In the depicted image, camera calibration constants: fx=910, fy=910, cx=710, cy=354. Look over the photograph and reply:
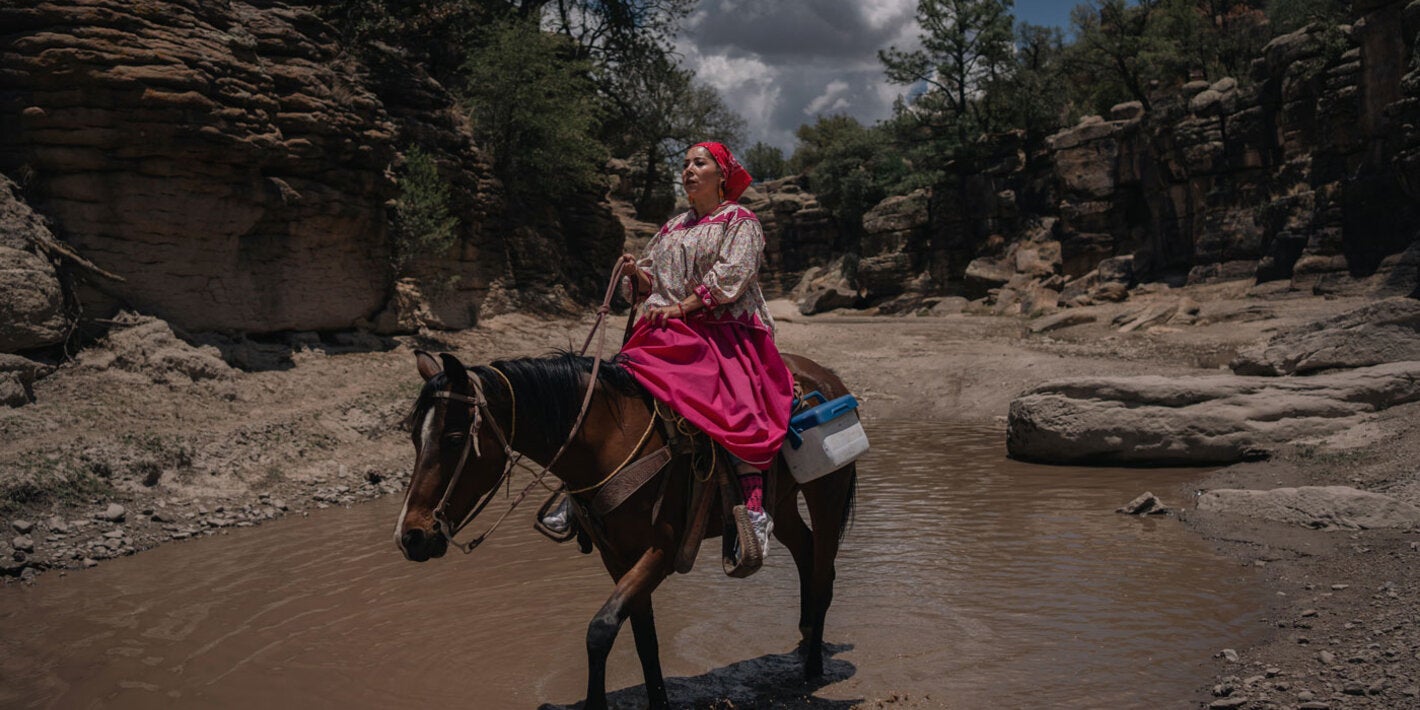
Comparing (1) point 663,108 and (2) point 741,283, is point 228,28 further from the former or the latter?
(1) point 663,108

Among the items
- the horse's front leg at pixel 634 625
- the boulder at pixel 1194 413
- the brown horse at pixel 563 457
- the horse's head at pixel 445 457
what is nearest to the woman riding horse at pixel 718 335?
the brown horse at pixel 563 457

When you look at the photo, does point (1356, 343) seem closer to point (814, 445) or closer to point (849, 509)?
point (849, 509)

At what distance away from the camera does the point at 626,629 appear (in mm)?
6035

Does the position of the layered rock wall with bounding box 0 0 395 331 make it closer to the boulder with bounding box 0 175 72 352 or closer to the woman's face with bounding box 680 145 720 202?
the boulder with bounding box 0 175 72 352

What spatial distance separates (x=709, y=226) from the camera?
4.55 meters

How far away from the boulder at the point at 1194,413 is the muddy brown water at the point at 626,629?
206 centimetres

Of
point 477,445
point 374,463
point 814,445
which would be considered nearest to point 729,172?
point 814,445

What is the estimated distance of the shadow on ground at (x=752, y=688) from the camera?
468cm

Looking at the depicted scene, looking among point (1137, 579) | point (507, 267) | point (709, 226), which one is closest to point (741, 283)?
point (709, 226)

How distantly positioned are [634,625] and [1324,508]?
18.9ft

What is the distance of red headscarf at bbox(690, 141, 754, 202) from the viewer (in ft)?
15.4

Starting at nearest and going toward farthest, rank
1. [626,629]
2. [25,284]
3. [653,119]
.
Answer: [626,629], [25,284], [653,119]

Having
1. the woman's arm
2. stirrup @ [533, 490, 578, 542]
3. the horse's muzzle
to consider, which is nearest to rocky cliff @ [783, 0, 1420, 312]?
the woman's arm

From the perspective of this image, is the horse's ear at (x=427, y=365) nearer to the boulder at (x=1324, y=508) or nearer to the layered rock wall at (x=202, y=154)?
the boulder at (x=1324, y=508)
